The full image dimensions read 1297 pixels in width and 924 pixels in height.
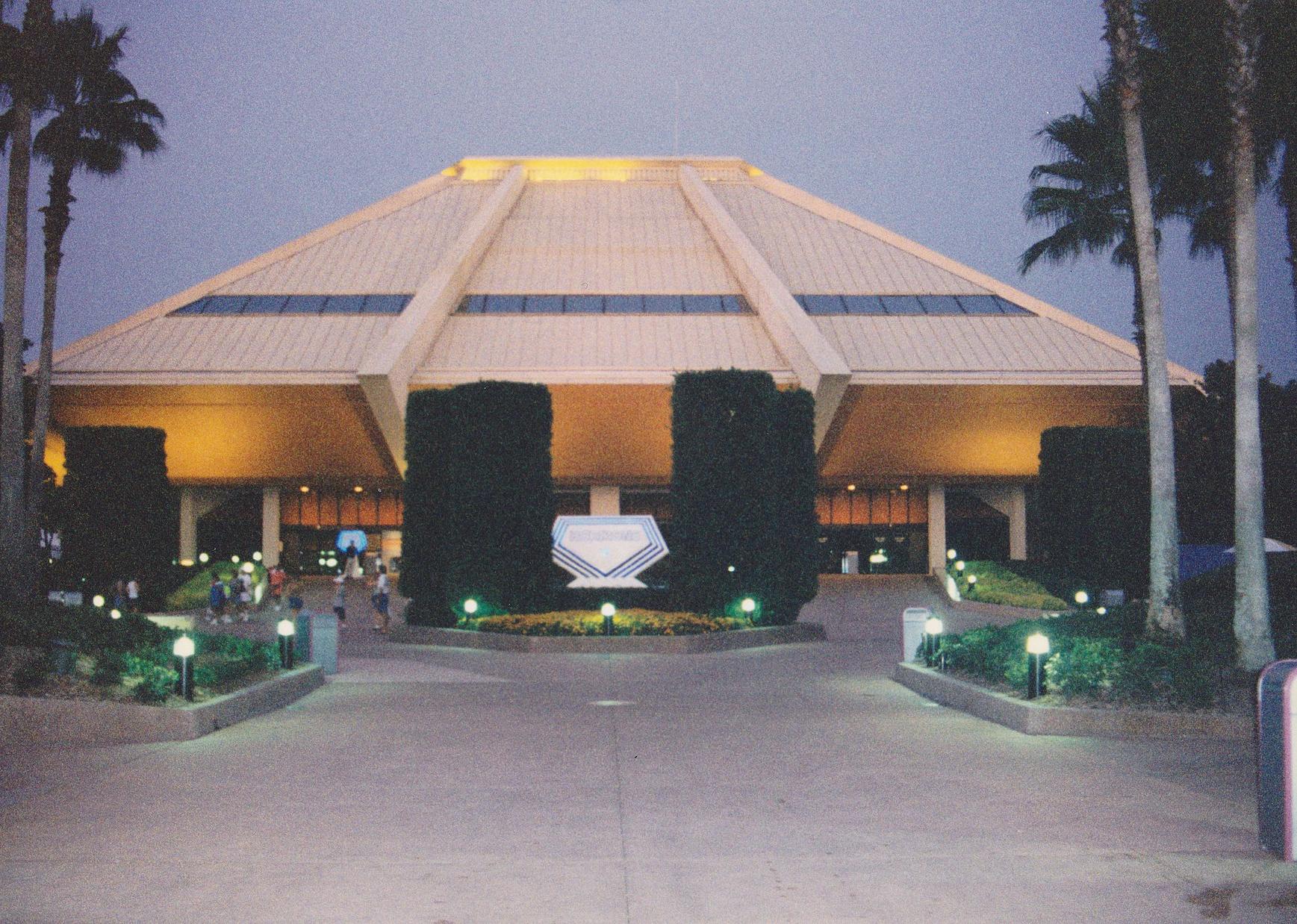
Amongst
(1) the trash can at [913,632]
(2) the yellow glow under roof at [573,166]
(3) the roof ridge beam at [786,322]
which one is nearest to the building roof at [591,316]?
(3) the roof ridge beam at [786,322]

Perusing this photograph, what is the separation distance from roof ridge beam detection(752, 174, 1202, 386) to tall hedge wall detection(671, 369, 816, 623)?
2257cm

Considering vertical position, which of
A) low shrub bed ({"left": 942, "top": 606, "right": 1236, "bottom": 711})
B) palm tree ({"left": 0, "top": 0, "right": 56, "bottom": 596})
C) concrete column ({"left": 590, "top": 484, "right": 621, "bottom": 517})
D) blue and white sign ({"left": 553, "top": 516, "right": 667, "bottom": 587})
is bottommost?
low shrub bed ({"left": 942, "top": 606, "right": 1236, "bottom": 711})

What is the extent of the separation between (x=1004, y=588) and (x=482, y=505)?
1833cm

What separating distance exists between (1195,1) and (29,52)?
17330mm

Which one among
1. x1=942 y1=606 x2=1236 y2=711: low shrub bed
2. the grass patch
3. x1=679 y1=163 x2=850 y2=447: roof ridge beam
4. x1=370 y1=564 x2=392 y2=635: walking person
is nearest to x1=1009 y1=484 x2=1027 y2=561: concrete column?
the grass patch

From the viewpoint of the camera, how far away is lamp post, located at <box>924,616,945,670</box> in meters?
18.3

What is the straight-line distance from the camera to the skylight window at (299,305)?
4966 cm

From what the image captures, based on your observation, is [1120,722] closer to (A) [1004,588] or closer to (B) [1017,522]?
(A) [1004,588]

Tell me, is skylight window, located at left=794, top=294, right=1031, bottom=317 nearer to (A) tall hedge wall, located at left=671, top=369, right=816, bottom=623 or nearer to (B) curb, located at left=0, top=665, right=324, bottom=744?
(A) tall hedge wall, located at left=671, top=369, right=816, bottom=623

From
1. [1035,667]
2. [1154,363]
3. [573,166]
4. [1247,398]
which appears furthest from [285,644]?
[573,166]

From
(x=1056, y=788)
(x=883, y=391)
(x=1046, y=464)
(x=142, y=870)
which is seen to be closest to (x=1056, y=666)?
(x=1056, y=788)

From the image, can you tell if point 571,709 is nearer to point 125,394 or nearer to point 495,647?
point 495,647

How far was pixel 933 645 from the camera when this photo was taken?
18.6 m

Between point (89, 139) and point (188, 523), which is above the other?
point (89, 139)
